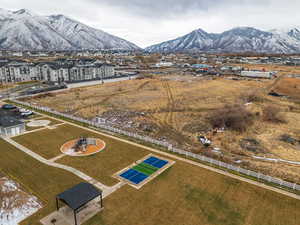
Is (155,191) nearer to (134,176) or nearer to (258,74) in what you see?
(134,176)

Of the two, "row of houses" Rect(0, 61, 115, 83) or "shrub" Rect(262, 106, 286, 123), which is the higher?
"row of houses" Rect(0, 61, 115, 83)

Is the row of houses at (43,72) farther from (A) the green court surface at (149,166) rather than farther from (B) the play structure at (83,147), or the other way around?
(A) the green court surface at (149,166)

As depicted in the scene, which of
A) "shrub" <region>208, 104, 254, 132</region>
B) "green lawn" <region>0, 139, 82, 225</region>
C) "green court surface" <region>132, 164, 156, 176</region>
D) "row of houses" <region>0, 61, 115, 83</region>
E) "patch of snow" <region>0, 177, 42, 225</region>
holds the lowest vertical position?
"patch of snow" <region>0, 177, 42, 225</region>

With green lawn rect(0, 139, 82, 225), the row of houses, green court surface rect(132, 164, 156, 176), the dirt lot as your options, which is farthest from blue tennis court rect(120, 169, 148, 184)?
the row of houses

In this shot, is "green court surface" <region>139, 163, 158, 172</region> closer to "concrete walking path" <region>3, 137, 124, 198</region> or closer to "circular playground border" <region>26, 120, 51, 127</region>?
"concrete walking path" <region>3, 137, 124, 198</region>

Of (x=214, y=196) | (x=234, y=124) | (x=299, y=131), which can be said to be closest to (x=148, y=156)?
(x=214, y=196)

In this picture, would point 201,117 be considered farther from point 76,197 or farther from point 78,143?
point 76,197

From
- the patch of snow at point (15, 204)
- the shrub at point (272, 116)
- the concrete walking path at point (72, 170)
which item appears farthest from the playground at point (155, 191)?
the shrub at point (272, 116)
